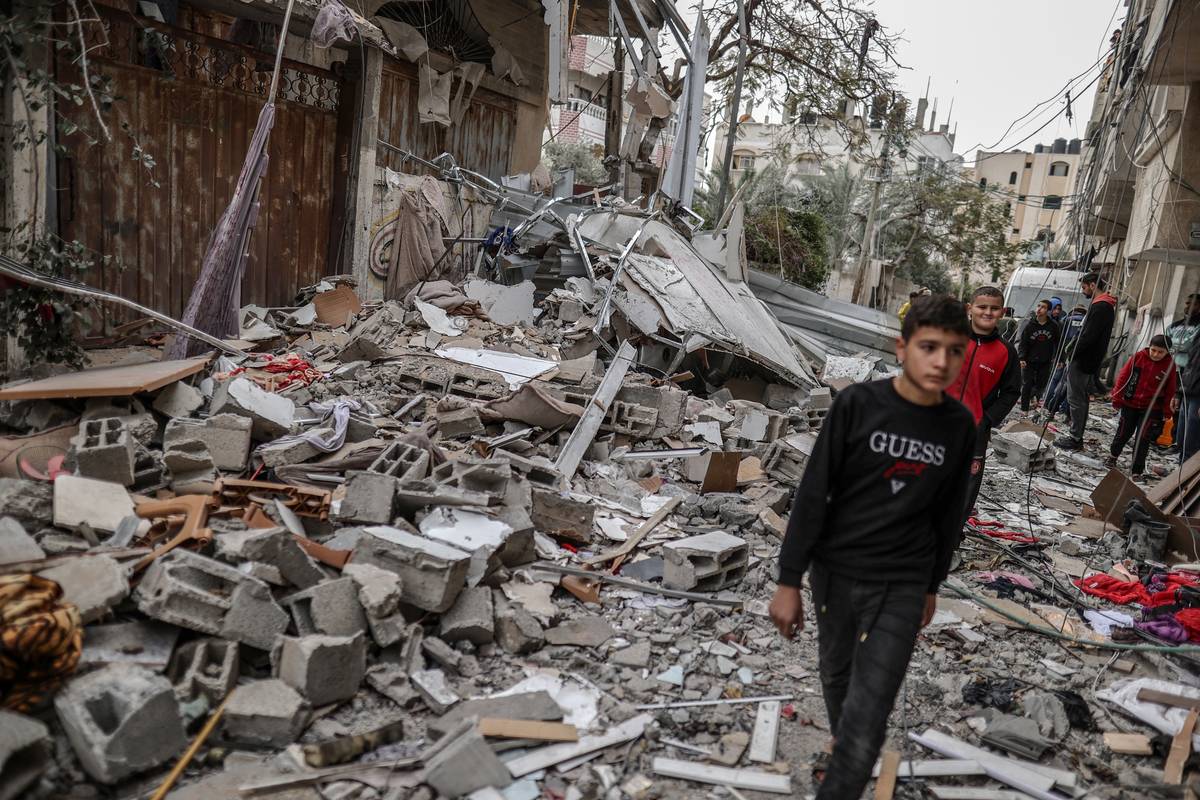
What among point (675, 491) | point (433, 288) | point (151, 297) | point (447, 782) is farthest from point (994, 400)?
point (151, 297)

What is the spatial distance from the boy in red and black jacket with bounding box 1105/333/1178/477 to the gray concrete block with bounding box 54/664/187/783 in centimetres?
913

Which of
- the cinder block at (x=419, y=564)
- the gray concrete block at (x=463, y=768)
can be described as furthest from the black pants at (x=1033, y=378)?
the gray concrete block at (x=463, y=768)

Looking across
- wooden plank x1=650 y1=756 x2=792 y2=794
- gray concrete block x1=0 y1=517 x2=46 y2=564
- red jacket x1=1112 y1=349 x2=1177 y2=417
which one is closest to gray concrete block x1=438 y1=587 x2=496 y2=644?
wooden plank x1=650 y1=756 x2=792 y2=794

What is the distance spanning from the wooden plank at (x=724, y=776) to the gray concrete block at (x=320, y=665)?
1.26 metres

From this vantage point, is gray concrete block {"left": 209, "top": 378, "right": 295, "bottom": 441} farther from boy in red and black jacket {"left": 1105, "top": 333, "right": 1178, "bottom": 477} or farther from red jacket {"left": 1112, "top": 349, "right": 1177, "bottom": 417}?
red jacket {"left": 1112, "top": 349, "right": 1177, "bottom": 417}

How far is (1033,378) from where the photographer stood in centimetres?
1277

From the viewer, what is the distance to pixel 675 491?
6.55m

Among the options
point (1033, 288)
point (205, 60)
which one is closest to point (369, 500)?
point (205, 60)

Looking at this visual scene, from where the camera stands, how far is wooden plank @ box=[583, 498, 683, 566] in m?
5.06

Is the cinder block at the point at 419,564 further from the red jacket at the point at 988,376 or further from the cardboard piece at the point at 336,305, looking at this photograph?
the cardboard piece at the point at 336,305

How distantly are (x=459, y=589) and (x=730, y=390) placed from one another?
6.21m

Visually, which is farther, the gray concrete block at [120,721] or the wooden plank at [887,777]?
the wooden plank at [887,777]

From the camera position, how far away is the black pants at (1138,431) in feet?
29.2

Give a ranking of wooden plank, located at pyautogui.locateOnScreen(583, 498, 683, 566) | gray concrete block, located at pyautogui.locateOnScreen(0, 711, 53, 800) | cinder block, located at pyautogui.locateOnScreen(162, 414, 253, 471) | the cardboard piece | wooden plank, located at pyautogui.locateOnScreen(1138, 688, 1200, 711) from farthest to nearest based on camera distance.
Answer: the cardboard piece → wooden plank, located at pyautogui.locateOnScreen(583, 498, 683, 566) → cinder block, located at pyautogui.locateOnScreen(162, 414, 253, 471) → wooden plank, located at pyautogui.locateOnScreen(1138, 688, 1200, 711) → gray concrete block, located at pyautogui.locateOnScreen(0, 711, 53, 800)
